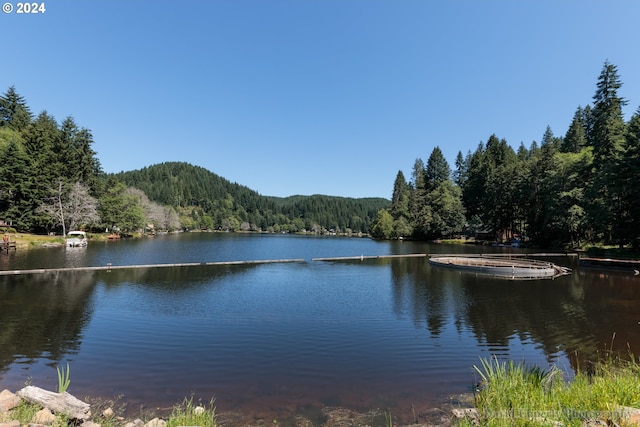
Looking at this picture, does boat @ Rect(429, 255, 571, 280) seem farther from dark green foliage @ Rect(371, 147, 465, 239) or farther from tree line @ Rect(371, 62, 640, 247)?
dark green foliage @ Rect(371, 147, 465, 239)

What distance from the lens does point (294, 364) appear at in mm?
12906

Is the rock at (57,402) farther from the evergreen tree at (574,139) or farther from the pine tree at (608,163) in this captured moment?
the evergreen tree at (574,139)

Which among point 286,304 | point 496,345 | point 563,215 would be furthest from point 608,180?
point 286,304

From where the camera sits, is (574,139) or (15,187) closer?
(15,187)

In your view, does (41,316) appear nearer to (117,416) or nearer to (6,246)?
(117,416)

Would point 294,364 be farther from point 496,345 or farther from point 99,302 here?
point 99,302

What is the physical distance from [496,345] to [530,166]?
86389 millimetres

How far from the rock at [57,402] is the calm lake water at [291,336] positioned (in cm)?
196

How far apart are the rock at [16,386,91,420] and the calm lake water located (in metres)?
1.96

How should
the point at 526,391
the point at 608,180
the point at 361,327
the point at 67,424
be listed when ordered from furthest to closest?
the point at 608,180 < the point at 361,327 < the point at 526,391 < the point at 67,424

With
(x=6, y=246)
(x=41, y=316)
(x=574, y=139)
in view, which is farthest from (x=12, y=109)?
(x=574, y=139)

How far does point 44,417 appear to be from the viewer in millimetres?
7012

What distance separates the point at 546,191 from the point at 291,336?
79.1m

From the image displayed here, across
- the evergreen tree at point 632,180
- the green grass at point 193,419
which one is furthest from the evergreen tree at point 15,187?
the evergreen tree at point 632,180
